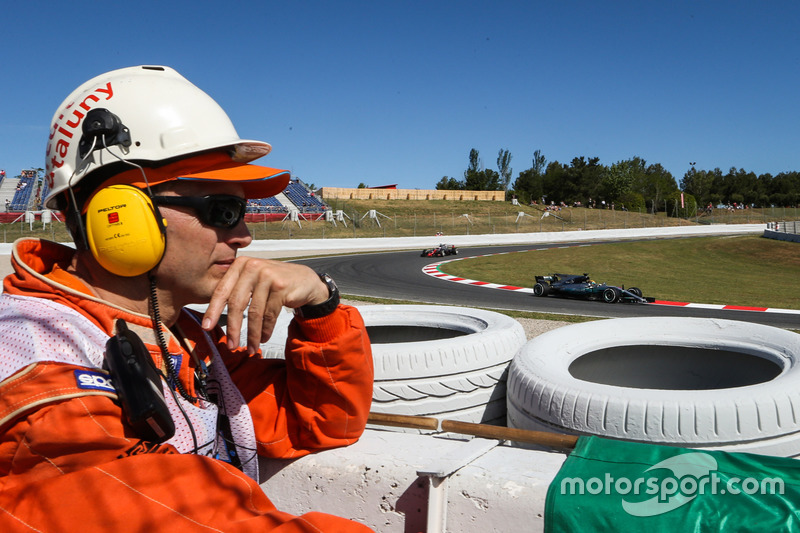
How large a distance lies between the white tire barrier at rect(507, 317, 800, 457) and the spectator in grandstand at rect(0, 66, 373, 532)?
3.22 feet

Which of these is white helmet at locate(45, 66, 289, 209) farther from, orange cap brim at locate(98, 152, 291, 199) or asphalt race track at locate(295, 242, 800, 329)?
asphalt race track at locate(295, 242, 800, 329)

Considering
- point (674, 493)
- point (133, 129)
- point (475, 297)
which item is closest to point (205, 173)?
point (133, 129)

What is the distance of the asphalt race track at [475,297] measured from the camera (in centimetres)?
1080

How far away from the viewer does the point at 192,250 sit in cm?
151

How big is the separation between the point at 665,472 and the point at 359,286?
14731 millimetres

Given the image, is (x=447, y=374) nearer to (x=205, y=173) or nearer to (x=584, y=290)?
(x=205, y=173)

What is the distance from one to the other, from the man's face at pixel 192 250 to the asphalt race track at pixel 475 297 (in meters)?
10.2

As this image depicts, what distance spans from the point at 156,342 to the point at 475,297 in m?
12.0

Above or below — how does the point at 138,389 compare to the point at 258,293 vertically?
below

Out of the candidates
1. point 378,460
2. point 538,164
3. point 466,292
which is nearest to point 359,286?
point 466,292

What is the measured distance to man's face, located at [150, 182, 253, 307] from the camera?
4.87ft

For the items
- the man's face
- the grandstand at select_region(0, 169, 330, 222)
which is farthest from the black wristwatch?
the grandstand at select_region(0, 169, 330, 222)

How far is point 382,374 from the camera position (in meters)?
2.77

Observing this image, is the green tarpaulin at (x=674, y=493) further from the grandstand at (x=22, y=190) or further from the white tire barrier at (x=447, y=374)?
the grandstand at (x=22, y=190)
